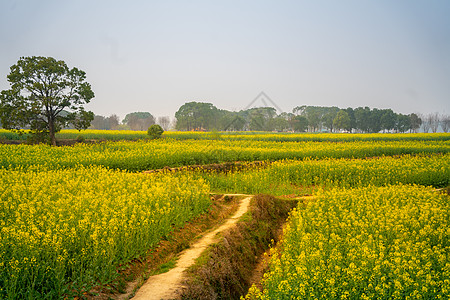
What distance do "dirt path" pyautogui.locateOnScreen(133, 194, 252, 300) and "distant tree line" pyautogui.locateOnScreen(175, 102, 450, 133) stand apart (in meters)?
85.8

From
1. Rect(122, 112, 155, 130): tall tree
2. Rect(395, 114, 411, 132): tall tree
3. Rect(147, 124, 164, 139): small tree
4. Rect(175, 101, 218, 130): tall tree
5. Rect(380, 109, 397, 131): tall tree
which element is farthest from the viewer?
Rect(122, 112, 155, 130): tall tree

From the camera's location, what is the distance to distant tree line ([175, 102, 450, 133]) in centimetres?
10019

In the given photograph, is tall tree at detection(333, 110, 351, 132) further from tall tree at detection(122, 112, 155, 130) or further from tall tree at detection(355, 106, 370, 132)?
tall tree at detection(122, 112, 155, 130)

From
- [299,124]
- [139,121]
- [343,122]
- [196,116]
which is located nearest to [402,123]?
[343,122]

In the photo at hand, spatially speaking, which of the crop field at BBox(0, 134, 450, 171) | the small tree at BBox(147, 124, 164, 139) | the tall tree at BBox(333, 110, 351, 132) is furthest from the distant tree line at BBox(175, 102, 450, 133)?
the crop field at BBox(0, 134, 450, 171)

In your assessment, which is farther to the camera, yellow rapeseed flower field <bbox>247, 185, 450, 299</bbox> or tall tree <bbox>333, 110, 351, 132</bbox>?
tall tree <bbox>333, 110, 351, 132</bbox>

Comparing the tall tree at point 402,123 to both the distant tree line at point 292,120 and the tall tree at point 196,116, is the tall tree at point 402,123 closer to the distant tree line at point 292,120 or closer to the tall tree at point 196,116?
the distant tree line at point 292,120

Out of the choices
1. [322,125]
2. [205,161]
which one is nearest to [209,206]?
[205,161]

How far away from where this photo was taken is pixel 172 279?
6.75 m

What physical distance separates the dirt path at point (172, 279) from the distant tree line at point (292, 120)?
85.8 meters

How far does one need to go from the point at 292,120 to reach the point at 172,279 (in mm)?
113868

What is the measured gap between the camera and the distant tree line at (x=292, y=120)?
100 meters

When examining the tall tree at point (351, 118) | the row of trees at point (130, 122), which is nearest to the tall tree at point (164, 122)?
the row of trees at point (130, 122)

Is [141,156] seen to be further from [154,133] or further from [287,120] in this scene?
[287,120]
